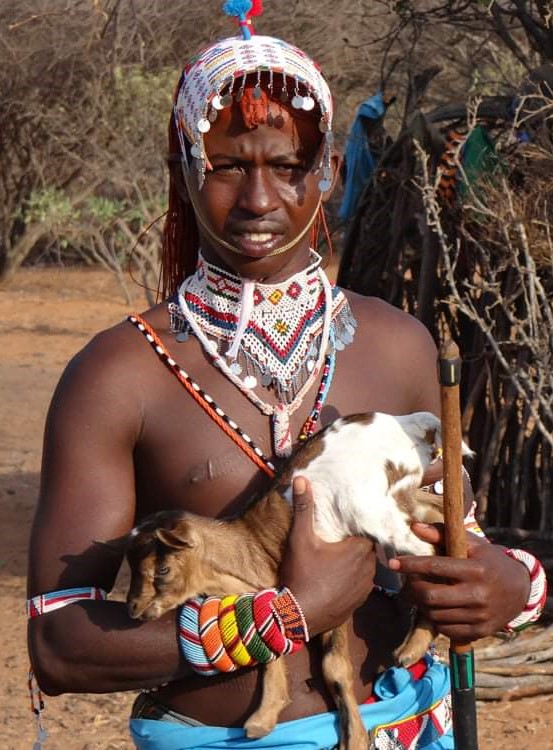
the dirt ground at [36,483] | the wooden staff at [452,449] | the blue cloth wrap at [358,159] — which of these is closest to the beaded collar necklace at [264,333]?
the wooden staff at [452,449]

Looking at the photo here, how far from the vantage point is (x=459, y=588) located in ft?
7.18

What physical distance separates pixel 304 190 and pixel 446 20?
5946mm

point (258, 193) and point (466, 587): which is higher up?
point (258, 193)

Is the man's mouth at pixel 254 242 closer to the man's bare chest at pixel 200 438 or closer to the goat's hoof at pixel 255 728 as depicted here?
the man's bare chest at pixel 200 438

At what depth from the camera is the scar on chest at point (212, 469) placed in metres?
2.29

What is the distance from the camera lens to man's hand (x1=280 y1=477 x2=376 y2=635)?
213 centimetres

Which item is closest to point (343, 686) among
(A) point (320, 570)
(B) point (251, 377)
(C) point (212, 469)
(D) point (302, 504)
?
(A) point (320, 570)

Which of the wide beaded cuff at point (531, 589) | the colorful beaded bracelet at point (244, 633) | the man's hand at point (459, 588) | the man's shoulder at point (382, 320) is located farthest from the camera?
the man's shoulder at point (382, 320)

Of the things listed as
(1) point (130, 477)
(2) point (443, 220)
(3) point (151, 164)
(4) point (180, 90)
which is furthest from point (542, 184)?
(3) point (151, 164)

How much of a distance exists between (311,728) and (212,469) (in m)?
0.52

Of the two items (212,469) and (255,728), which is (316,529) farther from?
(255,728)

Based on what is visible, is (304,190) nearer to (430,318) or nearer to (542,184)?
(542,184)

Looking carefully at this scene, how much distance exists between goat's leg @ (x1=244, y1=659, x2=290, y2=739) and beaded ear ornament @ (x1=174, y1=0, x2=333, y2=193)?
3.09 feet

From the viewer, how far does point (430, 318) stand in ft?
23.0
